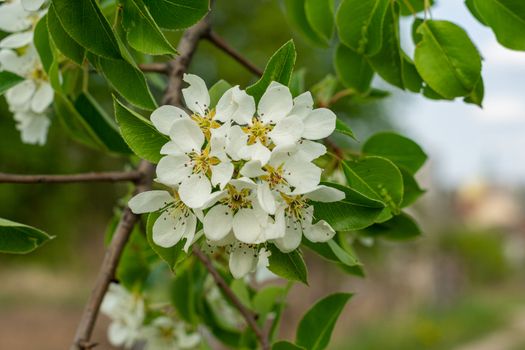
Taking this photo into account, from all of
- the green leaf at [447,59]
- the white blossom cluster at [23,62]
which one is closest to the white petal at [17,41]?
the white blossom cluster at [23,62]

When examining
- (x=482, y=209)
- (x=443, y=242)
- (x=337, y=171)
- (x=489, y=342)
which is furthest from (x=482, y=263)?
(x=337, y=171)

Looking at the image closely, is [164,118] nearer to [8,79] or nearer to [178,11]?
[178,11]

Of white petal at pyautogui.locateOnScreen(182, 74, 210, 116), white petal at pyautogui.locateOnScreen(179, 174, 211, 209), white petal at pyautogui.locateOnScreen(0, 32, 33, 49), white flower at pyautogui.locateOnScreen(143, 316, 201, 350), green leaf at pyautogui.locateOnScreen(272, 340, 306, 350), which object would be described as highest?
white petal at pyautogui.locateOnScreen(182, 74, 210, 116)

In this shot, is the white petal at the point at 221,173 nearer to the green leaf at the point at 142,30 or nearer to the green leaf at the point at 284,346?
the green leaf at the point at 142,30

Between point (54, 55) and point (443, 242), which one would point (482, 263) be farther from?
point (54, 55)

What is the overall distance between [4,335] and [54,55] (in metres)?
7.67

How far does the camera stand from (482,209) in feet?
75.0

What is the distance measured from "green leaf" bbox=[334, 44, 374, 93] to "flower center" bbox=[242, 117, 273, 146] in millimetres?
356

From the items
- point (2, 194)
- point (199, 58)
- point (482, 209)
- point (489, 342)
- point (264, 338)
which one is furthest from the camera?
point (482, 209)

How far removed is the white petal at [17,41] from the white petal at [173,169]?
0.38 meters

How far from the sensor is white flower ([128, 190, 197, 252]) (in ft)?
1.99

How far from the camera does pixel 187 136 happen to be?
590 mm

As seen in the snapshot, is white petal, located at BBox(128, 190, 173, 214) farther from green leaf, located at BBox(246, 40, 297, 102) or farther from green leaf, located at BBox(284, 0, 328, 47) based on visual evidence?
green leaf, located at BBox(284, 0, 328, 47)

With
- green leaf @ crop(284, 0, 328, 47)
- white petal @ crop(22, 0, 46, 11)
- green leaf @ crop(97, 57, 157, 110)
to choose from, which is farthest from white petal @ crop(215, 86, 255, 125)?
green leaf @ crop(284, 0, 328, 47)
